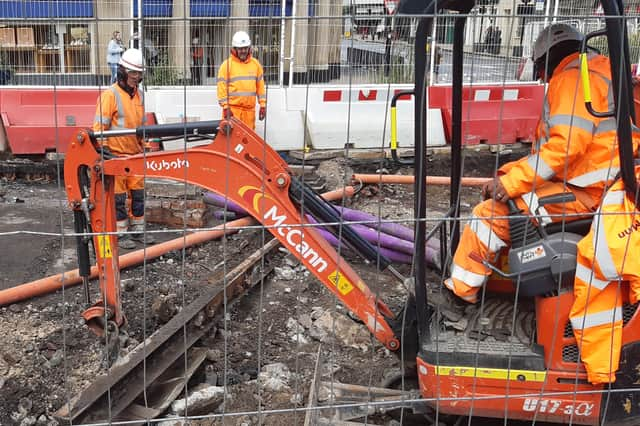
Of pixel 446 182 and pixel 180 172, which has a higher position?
pixel 180 172

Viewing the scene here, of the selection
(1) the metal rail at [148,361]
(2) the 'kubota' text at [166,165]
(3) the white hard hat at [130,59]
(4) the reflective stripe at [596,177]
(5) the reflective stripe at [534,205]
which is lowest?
(1) the metal rail at [148,361]

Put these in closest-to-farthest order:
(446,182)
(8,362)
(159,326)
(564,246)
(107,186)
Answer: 1. (564,246)
2. (107,186)
3. (8,362)
4. (159,326)
5. (446,182)

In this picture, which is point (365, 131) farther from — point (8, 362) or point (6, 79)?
point (8, 362)

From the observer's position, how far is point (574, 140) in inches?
128

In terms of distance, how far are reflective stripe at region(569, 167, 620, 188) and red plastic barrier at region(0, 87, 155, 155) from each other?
7335mm

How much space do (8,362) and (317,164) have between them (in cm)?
596

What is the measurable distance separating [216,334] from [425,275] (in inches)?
81.1

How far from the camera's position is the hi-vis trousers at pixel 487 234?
3447 millimetres

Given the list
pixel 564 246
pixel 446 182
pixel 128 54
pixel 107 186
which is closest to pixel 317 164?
pixel 446 182

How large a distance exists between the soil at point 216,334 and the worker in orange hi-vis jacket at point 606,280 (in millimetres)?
972

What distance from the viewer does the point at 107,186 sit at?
4016mm

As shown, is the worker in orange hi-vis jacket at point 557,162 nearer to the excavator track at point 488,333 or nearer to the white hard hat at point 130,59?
the excavator track at point 488,333

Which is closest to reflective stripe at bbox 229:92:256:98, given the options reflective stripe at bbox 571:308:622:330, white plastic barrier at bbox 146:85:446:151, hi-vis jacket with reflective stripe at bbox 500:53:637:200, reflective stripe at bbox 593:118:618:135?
white plastic barrier at bbox 146:85:446:151

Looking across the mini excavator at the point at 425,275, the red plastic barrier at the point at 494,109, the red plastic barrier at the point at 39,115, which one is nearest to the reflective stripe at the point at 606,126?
the mini excavator at the point at 425,275
